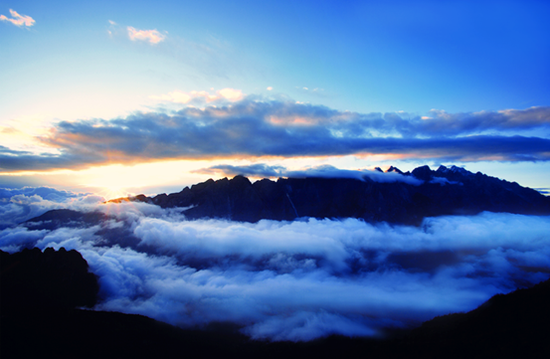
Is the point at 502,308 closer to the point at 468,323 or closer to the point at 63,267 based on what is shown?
the point at 468,323

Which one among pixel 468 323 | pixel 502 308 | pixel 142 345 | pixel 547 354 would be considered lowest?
pixel 142 345

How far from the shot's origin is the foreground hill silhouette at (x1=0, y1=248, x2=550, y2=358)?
99.5m

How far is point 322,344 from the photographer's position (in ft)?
622

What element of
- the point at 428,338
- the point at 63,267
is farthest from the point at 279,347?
the point at 63,267

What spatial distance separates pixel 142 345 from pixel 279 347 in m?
94.8

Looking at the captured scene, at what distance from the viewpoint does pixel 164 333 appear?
579 feet

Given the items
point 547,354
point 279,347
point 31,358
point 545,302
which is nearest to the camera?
point 547,354

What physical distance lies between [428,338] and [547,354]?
194ft

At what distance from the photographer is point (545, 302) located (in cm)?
10762

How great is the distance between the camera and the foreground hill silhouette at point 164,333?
99.5 meters

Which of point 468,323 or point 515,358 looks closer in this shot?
point 515,358

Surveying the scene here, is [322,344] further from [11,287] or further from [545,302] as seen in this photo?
[11,287]

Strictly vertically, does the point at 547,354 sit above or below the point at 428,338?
above

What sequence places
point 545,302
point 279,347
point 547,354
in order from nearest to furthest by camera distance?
1. point 547,354
2. point 545,302
3. point 279,347
